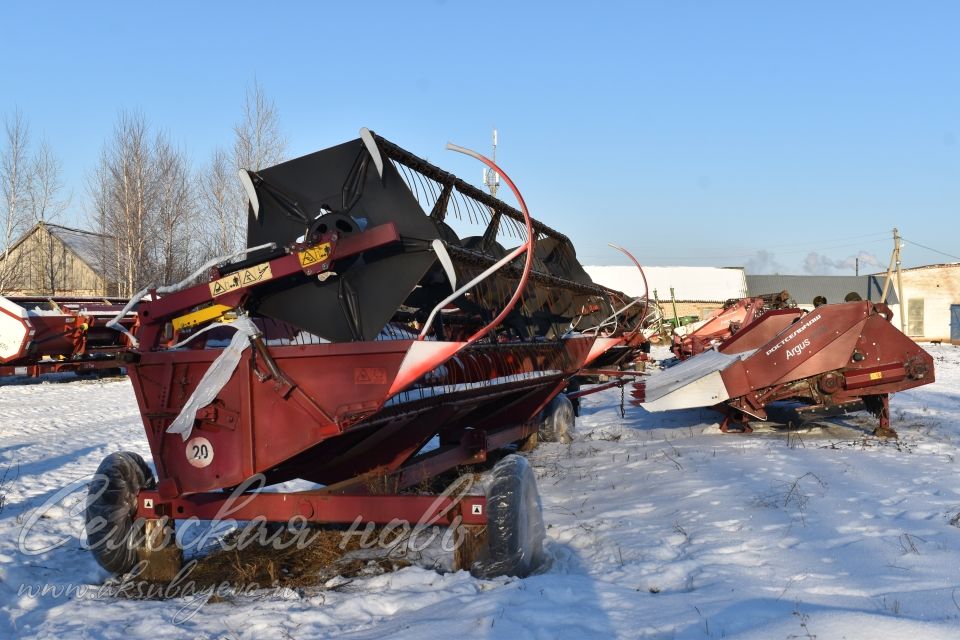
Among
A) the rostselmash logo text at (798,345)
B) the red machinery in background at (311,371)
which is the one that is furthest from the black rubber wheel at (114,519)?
the rostselmash logo text at (798,345)

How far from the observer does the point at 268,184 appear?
5.01m

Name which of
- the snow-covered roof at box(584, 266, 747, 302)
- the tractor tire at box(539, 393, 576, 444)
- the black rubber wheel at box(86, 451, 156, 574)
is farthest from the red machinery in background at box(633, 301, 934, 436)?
the snow-covered roof at box(584, 266, 747, 302)

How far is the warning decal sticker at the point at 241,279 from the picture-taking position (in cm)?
466

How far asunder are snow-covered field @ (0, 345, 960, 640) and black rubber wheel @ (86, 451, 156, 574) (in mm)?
266

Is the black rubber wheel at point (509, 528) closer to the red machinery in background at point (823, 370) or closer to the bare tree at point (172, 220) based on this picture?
the red machinery in background at point (823, 370)

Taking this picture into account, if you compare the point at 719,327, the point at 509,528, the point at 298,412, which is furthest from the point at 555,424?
the point at 719,327

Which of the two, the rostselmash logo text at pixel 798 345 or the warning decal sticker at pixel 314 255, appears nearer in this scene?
the warning decal sticker at pixel 314 255

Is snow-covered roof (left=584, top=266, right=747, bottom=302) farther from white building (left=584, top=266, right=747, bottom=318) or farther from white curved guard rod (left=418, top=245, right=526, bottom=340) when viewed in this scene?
white curved guard rod (left=418, top=245, right=526, bottom=340)

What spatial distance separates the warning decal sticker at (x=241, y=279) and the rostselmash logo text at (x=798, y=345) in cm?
629

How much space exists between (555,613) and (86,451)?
8.13 m

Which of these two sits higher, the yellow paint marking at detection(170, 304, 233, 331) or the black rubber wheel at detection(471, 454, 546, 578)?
the yellow paint marking at detection(170, 304, 233, 331)

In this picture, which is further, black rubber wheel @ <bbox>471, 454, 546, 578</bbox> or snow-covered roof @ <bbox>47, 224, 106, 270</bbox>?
snow-covered roof @ <bbox>47, 224, 106, 270</bbox>

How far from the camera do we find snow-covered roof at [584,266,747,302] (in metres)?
59.7

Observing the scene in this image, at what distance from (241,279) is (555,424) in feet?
20.3
